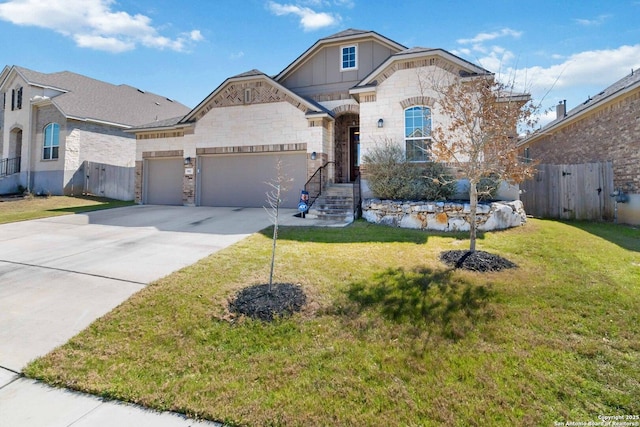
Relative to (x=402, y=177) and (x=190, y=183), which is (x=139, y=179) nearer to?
(x=190, y=183)

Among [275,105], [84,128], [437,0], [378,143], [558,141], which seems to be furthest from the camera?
[84,128]

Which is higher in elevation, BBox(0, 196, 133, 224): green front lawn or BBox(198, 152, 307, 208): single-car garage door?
BBox(198, 152, 307, 208): single-car garage door

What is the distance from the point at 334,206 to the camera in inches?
453

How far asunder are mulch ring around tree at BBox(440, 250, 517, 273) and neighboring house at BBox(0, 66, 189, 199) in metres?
22.3

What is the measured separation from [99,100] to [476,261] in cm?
2547

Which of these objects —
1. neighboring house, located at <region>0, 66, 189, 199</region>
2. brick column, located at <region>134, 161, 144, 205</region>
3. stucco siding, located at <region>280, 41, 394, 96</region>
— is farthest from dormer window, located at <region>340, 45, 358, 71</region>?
neighboring house, located at <region>0, 66, 189, 199</region>

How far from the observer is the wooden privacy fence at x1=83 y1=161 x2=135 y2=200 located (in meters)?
19.0

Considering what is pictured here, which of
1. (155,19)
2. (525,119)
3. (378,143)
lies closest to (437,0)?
(378,143)

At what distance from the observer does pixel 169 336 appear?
374 cm

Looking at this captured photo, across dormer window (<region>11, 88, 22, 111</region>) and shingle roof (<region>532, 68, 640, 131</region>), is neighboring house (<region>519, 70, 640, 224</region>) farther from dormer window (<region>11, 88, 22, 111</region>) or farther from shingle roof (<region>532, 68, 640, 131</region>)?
dormer window (<region>11, 88, 22, 111</region>)

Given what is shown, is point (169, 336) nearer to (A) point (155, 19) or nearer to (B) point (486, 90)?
(B) point (486, 90)

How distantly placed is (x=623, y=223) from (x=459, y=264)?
929 cm

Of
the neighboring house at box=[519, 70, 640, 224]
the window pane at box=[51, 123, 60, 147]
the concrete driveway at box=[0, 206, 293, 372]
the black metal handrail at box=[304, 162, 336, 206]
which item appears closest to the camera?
the concrete driveway at box=[0, 206, 293, 372]

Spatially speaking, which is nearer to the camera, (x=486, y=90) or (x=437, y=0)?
(x=486, y=90)
